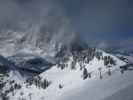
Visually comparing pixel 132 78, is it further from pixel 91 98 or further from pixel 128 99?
pixel 128 99

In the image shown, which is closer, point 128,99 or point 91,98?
point 128,99

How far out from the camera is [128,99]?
4043 inches

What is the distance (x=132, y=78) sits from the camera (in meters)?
196

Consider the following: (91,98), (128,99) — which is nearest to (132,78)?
(91,98)

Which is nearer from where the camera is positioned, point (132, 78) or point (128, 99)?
point (128, 99)

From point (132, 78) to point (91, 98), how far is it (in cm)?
3367

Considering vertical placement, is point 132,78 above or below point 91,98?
above

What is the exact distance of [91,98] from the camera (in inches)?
7643

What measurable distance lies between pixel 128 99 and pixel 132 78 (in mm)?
97036
